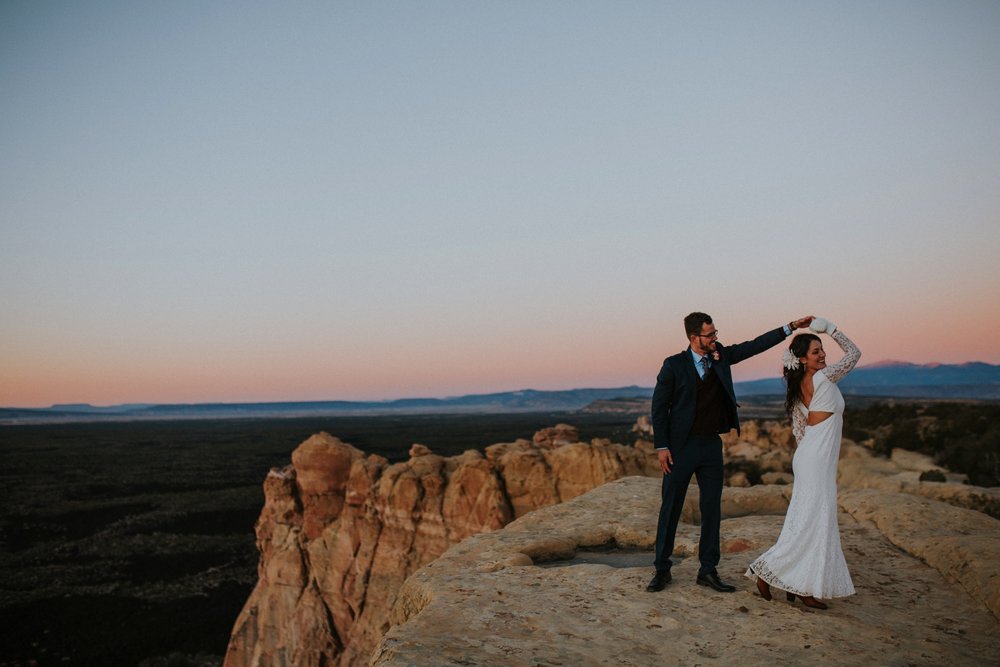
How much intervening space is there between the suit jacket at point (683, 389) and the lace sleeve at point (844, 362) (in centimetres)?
50

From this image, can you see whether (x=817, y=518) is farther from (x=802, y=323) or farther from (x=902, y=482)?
(x=902, y=482)

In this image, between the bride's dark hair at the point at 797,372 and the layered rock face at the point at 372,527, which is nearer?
the bride's dark hair at the point at 797,372

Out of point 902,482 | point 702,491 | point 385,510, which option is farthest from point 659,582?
point 385,510

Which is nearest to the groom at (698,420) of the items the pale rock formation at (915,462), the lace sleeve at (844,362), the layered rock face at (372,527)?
the lace sleeve at (844,362)

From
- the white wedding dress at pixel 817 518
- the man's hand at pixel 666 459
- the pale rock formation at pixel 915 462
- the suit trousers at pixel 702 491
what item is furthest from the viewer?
the pale rock formation at pixel 915 462

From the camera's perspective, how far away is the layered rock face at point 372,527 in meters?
18.1

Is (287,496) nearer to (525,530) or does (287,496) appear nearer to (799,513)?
(525,530)

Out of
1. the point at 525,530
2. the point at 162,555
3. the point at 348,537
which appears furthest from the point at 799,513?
the point at 162,555

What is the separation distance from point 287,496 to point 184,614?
458 inches

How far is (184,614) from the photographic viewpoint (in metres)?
28.2

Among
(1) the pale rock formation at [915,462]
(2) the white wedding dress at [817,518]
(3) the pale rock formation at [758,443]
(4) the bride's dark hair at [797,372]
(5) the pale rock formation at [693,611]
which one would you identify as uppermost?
(4) the bride's dark hair at [797,372]

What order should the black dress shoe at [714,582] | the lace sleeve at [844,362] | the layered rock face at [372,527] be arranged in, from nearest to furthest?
the lace sleeve at [844,362] → the black dress shoe at [714,582] → the layered rock face at [372,527]

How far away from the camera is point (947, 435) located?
84.9 ft

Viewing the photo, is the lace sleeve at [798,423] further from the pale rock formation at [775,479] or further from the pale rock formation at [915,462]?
the pale rock formation at [915,462]
